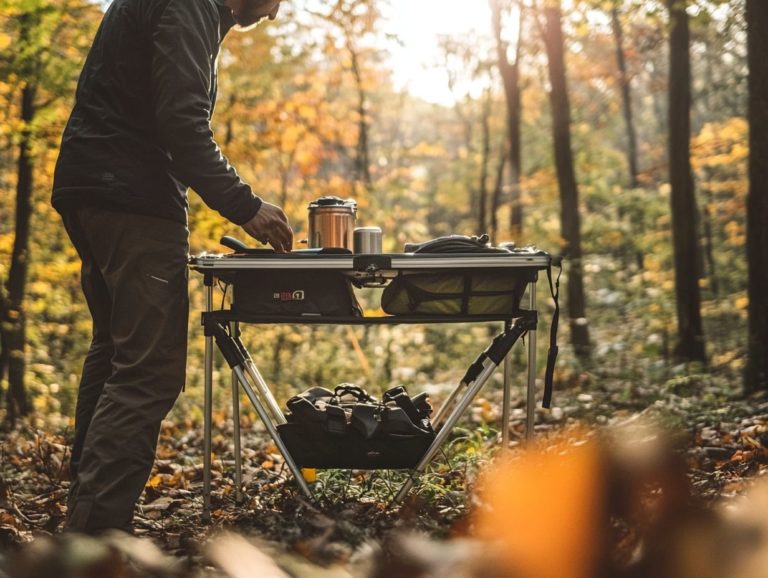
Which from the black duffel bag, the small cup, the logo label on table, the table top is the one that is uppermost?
the small cup

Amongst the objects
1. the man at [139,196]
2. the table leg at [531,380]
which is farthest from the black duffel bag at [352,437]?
the man at [139,196]

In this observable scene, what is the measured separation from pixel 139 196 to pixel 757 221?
15.3 feet

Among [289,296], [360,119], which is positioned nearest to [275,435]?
[289,296]

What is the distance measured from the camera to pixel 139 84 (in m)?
2.88

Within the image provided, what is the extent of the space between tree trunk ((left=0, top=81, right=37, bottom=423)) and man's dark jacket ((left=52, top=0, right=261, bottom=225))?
14.3 feet

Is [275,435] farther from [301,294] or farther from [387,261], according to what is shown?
[387,261]

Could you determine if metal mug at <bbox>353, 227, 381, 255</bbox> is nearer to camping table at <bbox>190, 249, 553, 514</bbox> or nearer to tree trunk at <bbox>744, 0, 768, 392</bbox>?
camping table at <bbox>190, 249, 553, 514</bbox>

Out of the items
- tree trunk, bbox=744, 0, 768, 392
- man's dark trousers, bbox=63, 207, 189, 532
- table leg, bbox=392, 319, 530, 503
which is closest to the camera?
man's dark trousers, bbox=63, 207, 189, 532

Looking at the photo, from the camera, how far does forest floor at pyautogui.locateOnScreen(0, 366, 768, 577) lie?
191cm

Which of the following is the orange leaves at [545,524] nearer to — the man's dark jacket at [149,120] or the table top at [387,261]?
the table top at [387,261]

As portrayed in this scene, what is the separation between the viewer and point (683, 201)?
852 centimetres

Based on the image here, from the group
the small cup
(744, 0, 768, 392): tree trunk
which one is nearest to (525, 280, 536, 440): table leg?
the small cup

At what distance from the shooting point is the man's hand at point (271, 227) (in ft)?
9.73

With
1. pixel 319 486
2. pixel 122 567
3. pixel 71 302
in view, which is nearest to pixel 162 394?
pixel 319 486
